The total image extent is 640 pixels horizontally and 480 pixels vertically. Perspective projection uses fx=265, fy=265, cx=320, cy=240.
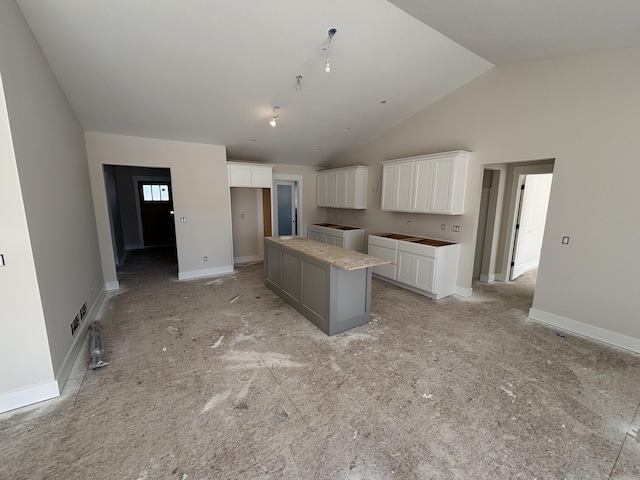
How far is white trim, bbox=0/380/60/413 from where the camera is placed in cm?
194

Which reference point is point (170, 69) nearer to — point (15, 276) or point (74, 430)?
point (15, 276)

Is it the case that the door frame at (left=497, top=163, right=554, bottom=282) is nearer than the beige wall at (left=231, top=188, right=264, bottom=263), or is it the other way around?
the door frame at (left=497, top=163, right=554, bottom=282)

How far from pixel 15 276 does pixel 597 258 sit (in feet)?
17.6

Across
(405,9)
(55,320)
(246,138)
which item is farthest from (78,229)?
(405,9)

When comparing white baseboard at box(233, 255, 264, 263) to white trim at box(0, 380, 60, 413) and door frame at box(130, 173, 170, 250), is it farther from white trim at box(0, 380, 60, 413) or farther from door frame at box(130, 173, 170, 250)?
white trim at box(0, 380, 60, 413)

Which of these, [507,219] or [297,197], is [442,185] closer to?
[507,219]

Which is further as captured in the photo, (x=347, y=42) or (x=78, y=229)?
(x=78, y=229)

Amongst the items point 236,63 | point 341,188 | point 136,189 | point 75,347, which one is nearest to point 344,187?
point 341,188

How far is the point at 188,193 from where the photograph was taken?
4902 mm

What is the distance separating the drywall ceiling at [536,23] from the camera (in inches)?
87.4

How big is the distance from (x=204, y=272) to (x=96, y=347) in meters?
2.70

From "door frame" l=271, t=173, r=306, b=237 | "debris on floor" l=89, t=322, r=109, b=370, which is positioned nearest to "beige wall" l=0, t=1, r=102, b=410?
"debris on floor" l=89, t=322, r=109, b=370

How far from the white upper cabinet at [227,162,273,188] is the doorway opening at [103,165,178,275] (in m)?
2.89

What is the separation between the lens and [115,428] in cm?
183
